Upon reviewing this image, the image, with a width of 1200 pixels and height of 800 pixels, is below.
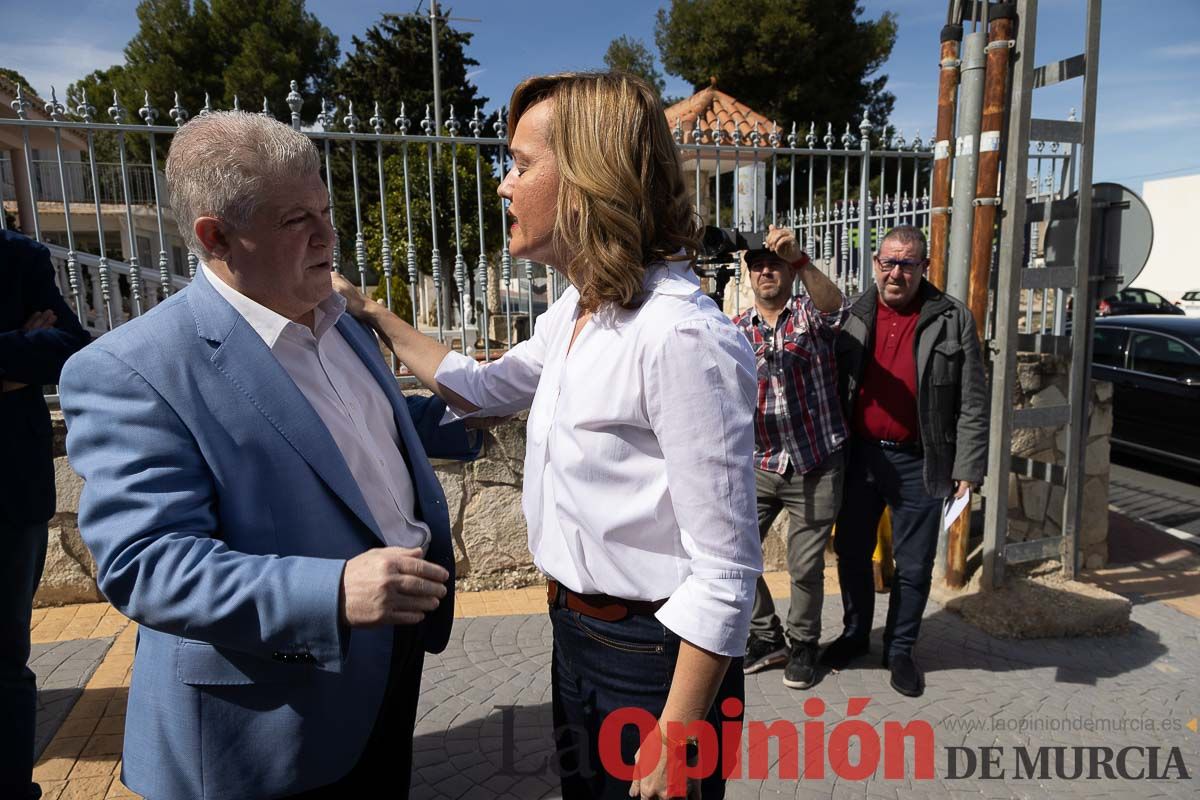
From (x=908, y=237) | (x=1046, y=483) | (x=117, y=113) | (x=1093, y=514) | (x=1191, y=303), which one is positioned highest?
(x=117, y=113)

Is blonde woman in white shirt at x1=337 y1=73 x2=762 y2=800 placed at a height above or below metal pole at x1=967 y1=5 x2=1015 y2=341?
below

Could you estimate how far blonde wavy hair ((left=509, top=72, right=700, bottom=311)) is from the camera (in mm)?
1448

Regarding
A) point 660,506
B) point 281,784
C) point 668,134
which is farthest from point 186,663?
point 668,134

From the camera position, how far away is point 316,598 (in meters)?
1.19

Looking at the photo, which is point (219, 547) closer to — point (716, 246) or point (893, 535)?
point (716, 246)

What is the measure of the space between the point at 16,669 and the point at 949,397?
11.9 ft

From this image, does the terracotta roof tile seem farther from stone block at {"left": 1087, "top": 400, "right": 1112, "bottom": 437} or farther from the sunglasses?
the sunglasses

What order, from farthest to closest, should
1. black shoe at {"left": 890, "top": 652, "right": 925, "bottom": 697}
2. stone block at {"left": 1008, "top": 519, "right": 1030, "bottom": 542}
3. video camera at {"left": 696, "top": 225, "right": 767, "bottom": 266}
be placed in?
1. stone block at {"left": 1008, "top": 519, "right": 1030, "bottom": 542}
2. black shoe at {"left": 890, "top": 652, "right": 925, "bottom": 697}
3. video camera at {"left": 696, "top": 225, "right": 767, "bottom": 266}

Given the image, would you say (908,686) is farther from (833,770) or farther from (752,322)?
(752,322)

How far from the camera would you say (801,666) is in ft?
11.6

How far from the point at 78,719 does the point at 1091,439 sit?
19.6ft

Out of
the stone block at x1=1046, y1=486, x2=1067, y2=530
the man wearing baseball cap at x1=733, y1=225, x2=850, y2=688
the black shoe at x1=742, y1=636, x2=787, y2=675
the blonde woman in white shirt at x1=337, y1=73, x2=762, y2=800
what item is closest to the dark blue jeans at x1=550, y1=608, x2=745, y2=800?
the blonde woman in white shirt at x1=337, y1=73, x2=762, y2=800

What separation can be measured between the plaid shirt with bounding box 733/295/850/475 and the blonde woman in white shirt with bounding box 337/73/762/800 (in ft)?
6.35

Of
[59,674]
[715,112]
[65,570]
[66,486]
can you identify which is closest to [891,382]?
[59,674]
